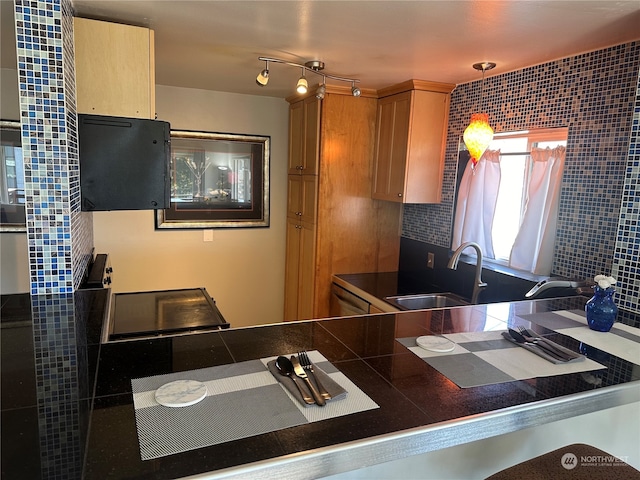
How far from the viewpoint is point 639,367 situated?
55.4 inches

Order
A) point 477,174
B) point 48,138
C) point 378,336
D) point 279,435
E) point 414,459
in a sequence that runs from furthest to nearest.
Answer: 1. point 477,174
2. point 48,138
3. point 378,336
4. point 414,459
5. point 279,435

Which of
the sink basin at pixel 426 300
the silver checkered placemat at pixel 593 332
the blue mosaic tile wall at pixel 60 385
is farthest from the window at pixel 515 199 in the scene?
the blue mosaic tile wall at pixel 60 385

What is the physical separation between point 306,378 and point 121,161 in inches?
55.2

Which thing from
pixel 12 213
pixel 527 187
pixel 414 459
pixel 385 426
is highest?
pixel 527 187

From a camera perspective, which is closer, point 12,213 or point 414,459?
point 414,459

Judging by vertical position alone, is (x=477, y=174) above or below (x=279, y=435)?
above

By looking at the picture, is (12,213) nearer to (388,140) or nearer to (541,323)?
(388,140)

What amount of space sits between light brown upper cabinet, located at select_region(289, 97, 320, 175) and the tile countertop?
1990mm

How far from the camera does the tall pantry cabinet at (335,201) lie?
3.37 m

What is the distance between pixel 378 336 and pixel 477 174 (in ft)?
5.83

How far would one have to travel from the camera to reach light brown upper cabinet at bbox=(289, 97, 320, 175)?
339 cm

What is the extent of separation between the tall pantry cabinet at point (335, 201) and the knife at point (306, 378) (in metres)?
2.24

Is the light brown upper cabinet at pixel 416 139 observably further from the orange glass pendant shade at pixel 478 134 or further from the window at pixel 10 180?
the window at pixel 10 180

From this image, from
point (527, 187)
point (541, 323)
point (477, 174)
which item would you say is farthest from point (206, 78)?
point (541, 323)
